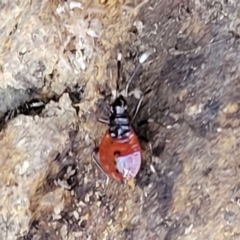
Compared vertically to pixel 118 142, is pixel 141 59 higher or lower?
higher

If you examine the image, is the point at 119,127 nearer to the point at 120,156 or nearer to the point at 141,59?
the point at 120,156

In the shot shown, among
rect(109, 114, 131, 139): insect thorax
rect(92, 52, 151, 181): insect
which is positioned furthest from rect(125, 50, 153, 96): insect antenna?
rect(109, 114, 131, 139): insect thorax

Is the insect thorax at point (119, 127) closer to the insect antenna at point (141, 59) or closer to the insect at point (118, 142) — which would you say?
the insect at point (118, 142)

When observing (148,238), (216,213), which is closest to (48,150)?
(148,238)

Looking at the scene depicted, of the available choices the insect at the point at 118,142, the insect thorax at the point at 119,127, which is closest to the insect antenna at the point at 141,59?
the insect at the point at 118,142

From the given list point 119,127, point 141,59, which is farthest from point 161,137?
point 141,59

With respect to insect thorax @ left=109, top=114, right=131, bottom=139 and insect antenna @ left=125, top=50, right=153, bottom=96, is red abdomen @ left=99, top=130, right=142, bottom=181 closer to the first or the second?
insect thorax @ left=109, top=114, right=131, bottom=139

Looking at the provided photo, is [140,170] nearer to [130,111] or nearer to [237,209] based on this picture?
[130,111]
